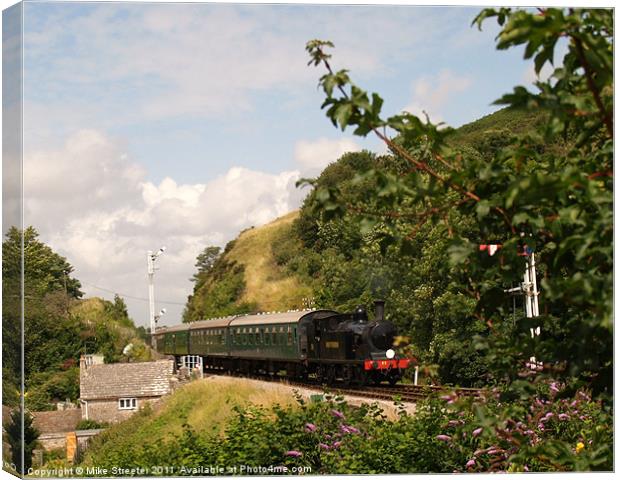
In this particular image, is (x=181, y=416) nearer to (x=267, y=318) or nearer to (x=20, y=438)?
(x=20, y=438)

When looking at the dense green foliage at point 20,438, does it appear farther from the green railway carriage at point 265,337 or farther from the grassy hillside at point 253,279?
the green railway carriage at point 265,337

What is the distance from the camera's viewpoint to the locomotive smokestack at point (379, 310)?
53.7ft

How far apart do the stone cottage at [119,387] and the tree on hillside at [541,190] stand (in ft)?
23.9

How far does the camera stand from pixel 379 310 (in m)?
16.8

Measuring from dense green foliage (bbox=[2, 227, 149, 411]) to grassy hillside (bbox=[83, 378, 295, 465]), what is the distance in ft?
2.92

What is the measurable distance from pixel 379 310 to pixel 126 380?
17.3 ft

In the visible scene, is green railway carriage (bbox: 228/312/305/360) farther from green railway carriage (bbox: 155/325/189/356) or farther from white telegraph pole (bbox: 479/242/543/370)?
white telegraph pole (bbox: 479/242/543/370)

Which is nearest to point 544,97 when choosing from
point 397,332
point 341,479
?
point 341,479

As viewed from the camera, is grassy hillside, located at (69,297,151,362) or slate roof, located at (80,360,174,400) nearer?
slate roof, located at (80,360,174,400)

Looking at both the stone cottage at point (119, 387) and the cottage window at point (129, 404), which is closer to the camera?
the stone cottage at point (119, 387)

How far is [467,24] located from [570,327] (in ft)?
23.9

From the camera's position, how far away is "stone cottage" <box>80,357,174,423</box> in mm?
12703

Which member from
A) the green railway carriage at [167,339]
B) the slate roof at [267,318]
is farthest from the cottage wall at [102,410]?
the slate roof at [267,318]

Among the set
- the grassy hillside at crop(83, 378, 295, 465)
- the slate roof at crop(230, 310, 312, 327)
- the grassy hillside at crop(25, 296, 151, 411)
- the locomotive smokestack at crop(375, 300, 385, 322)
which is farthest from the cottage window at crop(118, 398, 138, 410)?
the slate roof at crop(230, 310, 312, 327)
